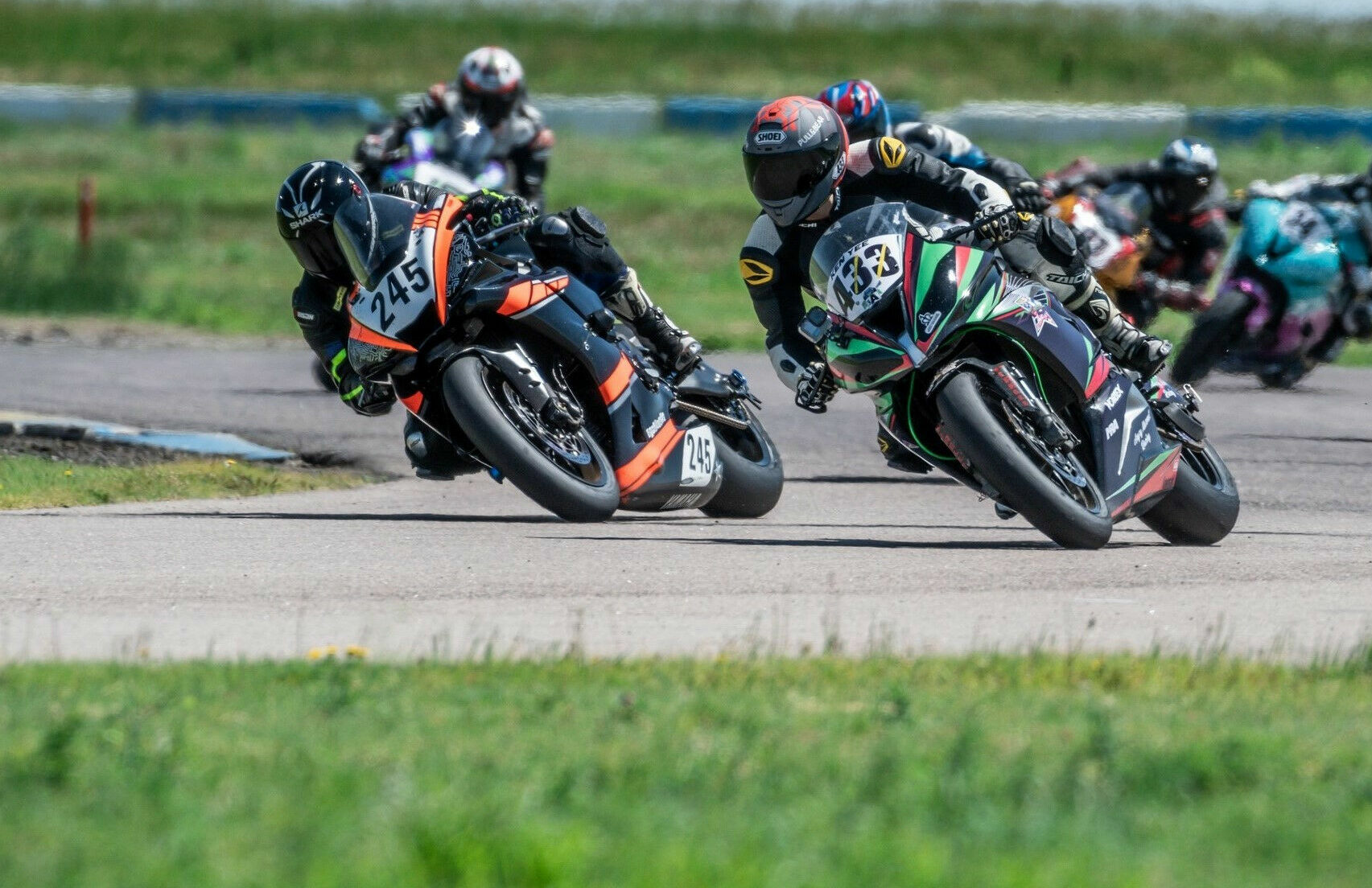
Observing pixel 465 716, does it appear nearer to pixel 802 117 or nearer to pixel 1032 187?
pixel 802 117

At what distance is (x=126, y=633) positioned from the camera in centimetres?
567

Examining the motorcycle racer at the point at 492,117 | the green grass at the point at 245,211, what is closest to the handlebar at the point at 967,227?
the motorcycle racer at the point at 492,117

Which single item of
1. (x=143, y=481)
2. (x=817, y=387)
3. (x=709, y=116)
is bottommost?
(x=709, y=116)

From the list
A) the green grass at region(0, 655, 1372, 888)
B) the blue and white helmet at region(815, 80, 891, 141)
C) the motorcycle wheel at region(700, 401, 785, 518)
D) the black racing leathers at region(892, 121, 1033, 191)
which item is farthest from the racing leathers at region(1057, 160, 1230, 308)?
the green grass at region(0, 655, 1372, 888)

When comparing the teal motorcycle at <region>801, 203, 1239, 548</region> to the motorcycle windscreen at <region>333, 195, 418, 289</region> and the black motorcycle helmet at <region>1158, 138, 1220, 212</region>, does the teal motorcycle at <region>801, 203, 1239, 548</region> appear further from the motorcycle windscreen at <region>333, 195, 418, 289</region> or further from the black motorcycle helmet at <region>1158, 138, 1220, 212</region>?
the black motorcycle helmet at <region>1158, 138, 1220, 212</region>

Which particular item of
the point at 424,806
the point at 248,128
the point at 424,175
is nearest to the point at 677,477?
the point at 424,806

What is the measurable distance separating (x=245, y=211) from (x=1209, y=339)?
1881cm

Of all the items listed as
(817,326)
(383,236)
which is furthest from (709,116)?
(817,326)

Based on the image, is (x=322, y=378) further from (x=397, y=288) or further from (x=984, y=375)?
(x=984, y=375)

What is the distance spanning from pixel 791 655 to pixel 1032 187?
3845mm

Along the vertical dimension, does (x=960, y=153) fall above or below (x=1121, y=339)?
above

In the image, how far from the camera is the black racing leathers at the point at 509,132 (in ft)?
48.2

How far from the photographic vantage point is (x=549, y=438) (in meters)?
8.16

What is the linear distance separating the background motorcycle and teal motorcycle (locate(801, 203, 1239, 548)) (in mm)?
1072
